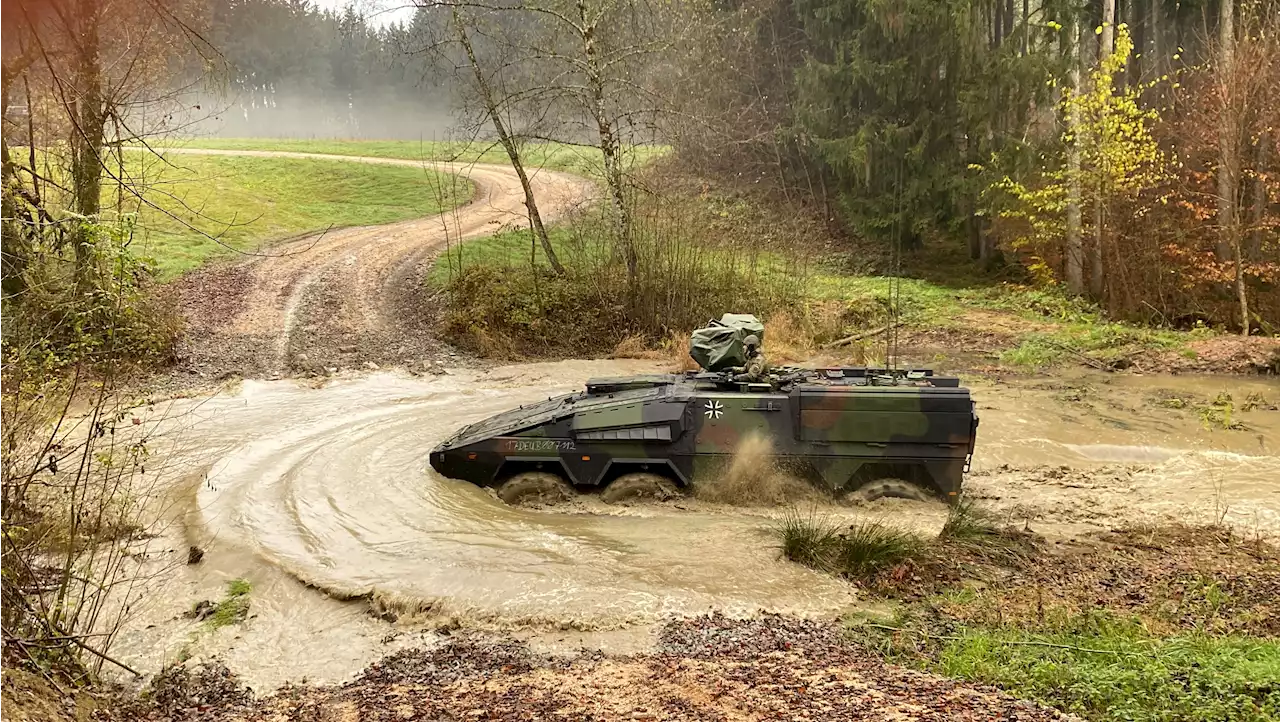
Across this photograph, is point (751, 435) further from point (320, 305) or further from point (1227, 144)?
point (1227, 144)

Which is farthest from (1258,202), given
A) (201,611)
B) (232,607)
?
(201,611)

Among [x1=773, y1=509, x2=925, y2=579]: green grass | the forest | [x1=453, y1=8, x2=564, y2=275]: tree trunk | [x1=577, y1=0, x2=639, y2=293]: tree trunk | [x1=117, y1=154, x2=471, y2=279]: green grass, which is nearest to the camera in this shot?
the forest

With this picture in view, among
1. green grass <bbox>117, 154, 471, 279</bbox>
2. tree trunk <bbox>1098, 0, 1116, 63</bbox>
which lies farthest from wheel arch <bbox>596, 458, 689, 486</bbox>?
tree trunk <bbox>1098, 0, 1116, 63</bbox>

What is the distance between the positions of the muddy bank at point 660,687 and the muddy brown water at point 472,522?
0.44m

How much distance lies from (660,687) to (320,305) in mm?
15333

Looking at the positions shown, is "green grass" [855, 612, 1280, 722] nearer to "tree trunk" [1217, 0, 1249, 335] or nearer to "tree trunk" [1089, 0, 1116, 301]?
"tree trunk" [1217, 0, 1249, 335]

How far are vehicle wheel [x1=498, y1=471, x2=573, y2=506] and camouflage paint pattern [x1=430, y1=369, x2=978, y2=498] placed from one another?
5.5 inches

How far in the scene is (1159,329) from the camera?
1820 cm

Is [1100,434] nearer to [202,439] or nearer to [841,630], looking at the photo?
[841,630]

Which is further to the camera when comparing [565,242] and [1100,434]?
[565,242]

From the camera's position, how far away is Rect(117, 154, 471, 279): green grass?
21.6 metres

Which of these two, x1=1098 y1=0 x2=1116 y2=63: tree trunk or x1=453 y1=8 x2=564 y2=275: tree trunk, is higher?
x1=1098 y1=0 x2=1116 y2=63: tree trunk

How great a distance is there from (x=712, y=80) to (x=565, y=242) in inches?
351

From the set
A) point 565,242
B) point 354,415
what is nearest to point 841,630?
point 354,415
